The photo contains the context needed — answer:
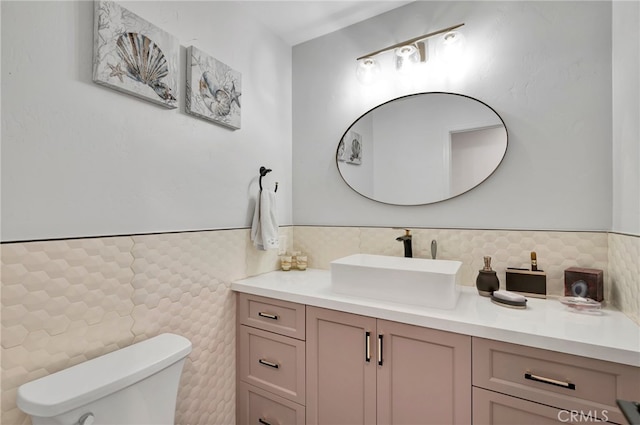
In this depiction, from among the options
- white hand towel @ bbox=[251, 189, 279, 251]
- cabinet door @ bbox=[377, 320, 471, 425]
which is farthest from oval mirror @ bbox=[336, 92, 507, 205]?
cabinet door @ bbox=[377, 320, 471, 425]

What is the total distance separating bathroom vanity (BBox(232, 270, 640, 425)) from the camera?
910 mm

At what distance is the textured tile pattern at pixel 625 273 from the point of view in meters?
1.07

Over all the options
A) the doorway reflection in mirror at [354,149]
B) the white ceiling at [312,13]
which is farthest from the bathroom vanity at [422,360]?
the white ceiling at [312,13]

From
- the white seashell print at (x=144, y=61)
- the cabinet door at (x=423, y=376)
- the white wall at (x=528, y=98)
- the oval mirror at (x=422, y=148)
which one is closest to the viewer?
the cabinet door at (x=423, y=376)

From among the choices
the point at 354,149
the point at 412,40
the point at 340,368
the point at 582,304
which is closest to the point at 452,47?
the point at 412,40

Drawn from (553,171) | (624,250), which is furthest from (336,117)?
(624,250)

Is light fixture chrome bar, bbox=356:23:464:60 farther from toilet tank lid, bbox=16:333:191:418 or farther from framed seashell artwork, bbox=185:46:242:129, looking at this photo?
toilet tank lid, bbox=16:333:191:418

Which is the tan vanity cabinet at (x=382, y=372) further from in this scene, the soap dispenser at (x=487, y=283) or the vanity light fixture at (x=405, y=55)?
the vanity light fixture at (x=405, y=55)

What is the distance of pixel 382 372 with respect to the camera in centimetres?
122

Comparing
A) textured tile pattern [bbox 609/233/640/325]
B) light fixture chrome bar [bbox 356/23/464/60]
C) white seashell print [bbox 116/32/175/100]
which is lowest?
textured tile pattern [bbox 609/233/640/325]

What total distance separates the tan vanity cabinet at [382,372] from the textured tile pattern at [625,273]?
2.20 feet

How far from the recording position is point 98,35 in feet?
3.59

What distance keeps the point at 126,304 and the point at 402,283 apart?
3.87 ft

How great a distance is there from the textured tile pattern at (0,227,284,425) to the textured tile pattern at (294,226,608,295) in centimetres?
63
